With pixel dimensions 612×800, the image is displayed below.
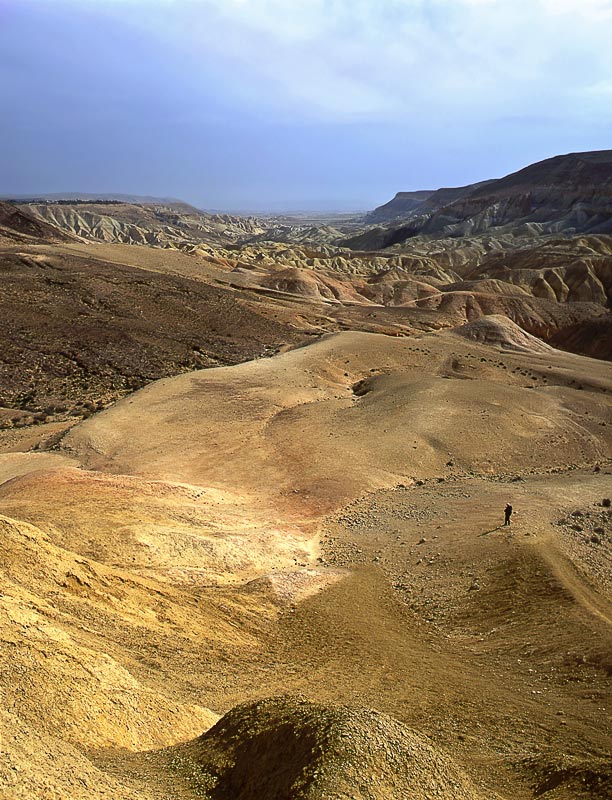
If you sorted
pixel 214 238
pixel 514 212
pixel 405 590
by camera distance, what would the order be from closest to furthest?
pixel 405 590 → pixel 514 212 → pixel 214 238

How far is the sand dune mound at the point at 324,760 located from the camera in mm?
5512

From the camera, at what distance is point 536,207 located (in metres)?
129

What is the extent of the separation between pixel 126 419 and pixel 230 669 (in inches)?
623

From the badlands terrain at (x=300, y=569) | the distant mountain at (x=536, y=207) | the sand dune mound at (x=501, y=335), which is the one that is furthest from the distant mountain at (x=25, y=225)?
the distant mountain at (x=536, y=207)

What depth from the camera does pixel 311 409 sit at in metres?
25.6

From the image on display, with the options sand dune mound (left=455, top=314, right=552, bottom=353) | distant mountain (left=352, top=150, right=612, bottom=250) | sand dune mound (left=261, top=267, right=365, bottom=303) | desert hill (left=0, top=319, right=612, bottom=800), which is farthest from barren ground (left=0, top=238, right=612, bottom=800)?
distant mountain (left=352, top=150, right=612, bottom=250)

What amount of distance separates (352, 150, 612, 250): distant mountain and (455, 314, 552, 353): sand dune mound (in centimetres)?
7344

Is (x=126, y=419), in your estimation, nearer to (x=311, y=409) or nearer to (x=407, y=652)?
(x=311, y=409)

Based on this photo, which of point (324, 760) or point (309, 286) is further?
point (309, 286)

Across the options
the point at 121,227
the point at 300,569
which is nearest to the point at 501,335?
the point at 300,569

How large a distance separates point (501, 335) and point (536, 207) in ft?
330

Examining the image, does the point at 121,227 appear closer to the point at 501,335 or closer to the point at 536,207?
the point at 536,207

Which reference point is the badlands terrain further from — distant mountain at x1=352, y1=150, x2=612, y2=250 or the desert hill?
distant mountain at x1=352, y1=150, x2=612, y2=250

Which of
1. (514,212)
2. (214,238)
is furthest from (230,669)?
(214,238)
